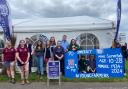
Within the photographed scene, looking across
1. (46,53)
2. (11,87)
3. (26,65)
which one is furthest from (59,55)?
(11,87)

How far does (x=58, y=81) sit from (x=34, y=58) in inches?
102

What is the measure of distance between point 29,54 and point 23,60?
1.48ft

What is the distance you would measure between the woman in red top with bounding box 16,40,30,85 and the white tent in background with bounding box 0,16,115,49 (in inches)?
137

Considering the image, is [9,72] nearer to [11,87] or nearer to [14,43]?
[11,87]

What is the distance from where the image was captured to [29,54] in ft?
54.7

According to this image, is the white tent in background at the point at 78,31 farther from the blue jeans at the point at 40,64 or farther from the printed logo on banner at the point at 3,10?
the blue jeans at the point at 40,64

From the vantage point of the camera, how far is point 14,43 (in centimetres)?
1975

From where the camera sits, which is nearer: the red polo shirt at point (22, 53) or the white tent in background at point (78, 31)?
the red polo shirt at point (22, 53)

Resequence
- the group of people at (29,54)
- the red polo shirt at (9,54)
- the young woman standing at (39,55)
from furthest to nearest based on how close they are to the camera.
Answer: the young woman standing at (39,55), the red polo shirt at (9,54), the group of people at (29,54)

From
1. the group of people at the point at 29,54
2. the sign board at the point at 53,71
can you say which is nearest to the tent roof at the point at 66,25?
the group of people at the point at 29,54

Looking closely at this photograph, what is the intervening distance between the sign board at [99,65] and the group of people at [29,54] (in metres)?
0.38

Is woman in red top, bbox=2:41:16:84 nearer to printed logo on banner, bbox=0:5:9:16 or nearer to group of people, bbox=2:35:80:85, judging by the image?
group of people, bbox=2:35:80:85

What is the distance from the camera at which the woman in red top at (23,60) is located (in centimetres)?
1628

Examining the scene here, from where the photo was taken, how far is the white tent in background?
1958 centimetres
